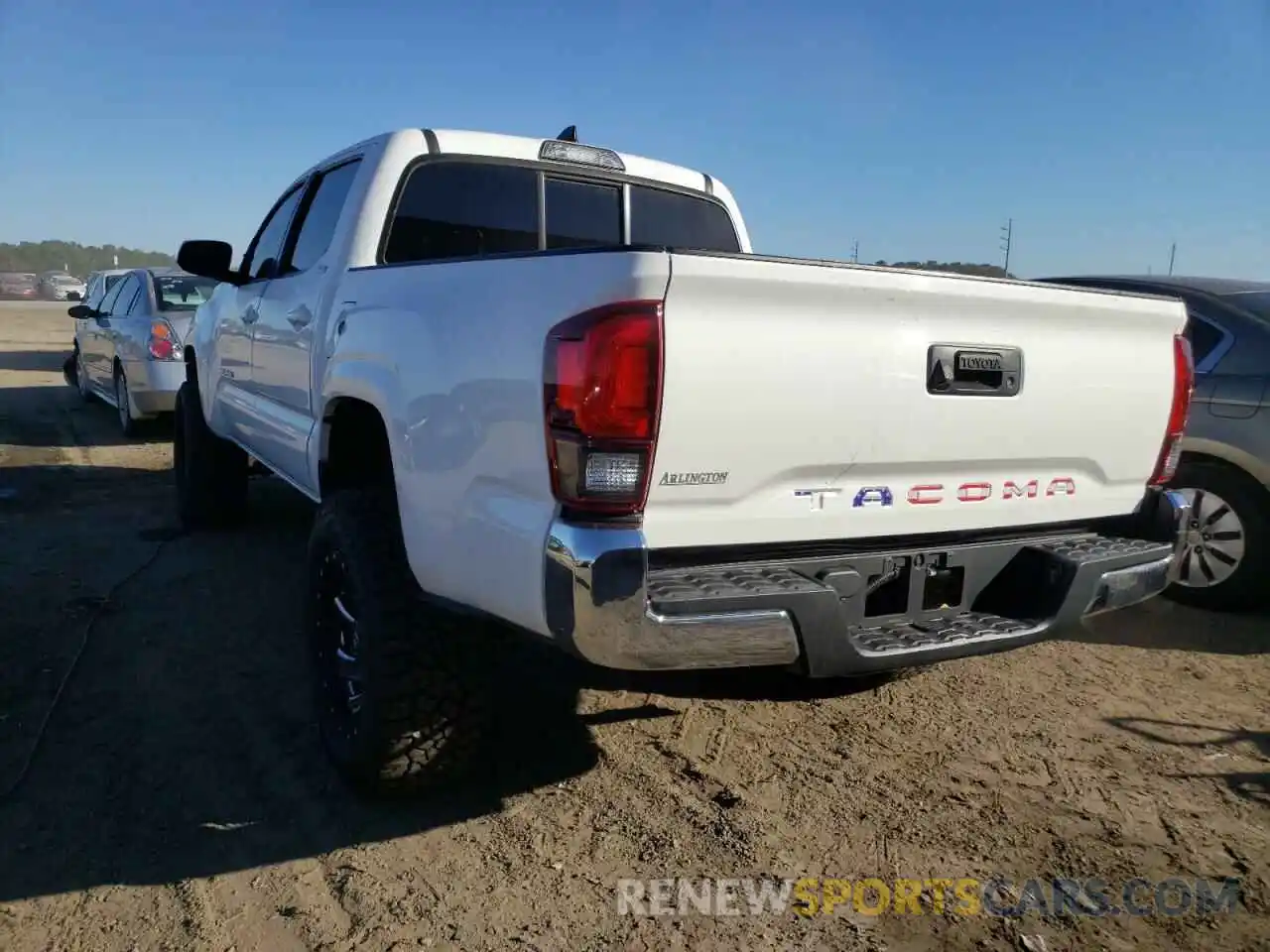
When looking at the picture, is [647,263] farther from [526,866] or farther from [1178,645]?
[1178,645]

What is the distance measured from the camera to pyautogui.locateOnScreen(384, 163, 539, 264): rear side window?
3.78 meters

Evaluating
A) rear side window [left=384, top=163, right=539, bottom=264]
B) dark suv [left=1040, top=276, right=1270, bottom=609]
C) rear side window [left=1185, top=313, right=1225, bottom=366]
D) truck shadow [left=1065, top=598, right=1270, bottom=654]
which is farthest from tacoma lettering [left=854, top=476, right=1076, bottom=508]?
rear side window [left=1185, top=313, right=1225, bottom=366]

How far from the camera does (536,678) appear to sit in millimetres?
3943

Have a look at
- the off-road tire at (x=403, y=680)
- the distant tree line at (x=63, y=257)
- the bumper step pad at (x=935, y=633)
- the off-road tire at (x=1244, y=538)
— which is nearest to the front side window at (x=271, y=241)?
the off-road tire at (x=403, y=680)

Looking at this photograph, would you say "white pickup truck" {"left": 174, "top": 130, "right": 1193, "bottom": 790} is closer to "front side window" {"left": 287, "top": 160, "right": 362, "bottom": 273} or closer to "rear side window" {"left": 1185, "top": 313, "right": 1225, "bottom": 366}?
"front side window" {"left": 287, "top": 160, "right": 362, "bottom": 273}

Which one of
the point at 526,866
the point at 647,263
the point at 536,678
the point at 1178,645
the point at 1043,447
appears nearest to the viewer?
the point at 647,263

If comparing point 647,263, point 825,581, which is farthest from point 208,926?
point 647,263

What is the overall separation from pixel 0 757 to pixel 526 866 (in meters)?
1.94

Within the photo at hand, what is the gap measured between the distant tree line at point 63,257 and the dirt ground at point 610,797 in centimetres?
8385

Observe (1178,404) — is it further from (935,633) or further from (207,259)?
(207,259)

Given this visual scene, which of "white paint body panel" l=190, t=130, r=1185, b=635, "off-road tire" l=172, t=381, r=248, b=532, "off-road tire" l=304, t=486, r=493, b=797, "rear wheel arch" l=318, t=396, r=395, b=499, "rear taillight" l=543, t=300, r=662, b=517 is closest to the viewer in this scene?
"rear taillight" l=543, t=300, r=662, b=517

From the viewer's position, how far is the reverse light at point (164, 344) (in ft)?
30.3

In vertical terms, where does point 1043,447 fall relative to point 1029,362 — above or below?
below

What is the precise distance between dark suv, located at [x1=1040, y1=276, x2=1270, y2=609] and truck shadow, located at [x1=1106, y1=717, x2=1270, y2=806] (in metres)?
1.35
